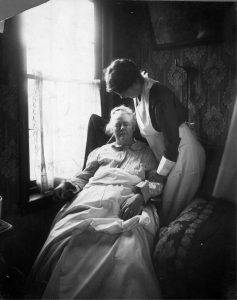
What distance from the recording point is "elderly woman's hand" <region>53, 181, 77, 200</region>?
1238 millimetres

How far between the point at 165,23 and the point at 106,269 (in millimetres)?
865

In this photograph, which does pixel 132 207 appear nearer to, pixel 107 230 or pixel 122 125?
pixel 107 230

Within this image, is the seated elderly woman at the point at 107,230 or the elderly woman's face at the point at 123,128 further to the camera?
the elderly woman's face at the point at 123,128

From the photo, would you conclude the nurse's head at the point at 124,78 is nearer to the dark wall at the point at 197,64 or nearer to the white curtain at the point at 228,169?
the dark wall at the point at 197,64

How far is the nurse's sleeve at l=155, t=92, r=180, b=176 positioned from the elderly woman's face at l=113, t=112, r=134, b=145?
111 millimetres

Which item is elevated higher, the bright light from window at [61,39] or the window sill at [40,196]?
the bright light from window at [61,39]

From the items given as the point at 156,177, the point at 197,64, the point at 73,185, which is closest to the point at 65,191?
the point at 73,185

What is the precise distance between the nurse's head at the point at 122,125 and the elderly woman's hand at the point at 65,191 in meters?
0.24

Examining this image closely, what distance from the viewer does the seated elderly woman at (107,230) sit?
1065mm

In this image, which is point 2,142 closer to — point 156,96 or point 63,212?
point 63,212

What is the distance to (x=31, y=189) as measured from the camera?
1.23m

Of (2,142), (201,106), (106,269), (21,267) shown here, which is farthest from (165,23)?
(21,267)

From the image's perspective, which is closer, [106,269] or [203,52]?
[106,269]

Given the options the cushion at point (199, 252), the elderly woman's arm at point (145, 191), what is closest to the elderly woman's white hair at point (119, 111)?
the elderly woman's arm at point (145, 191)
